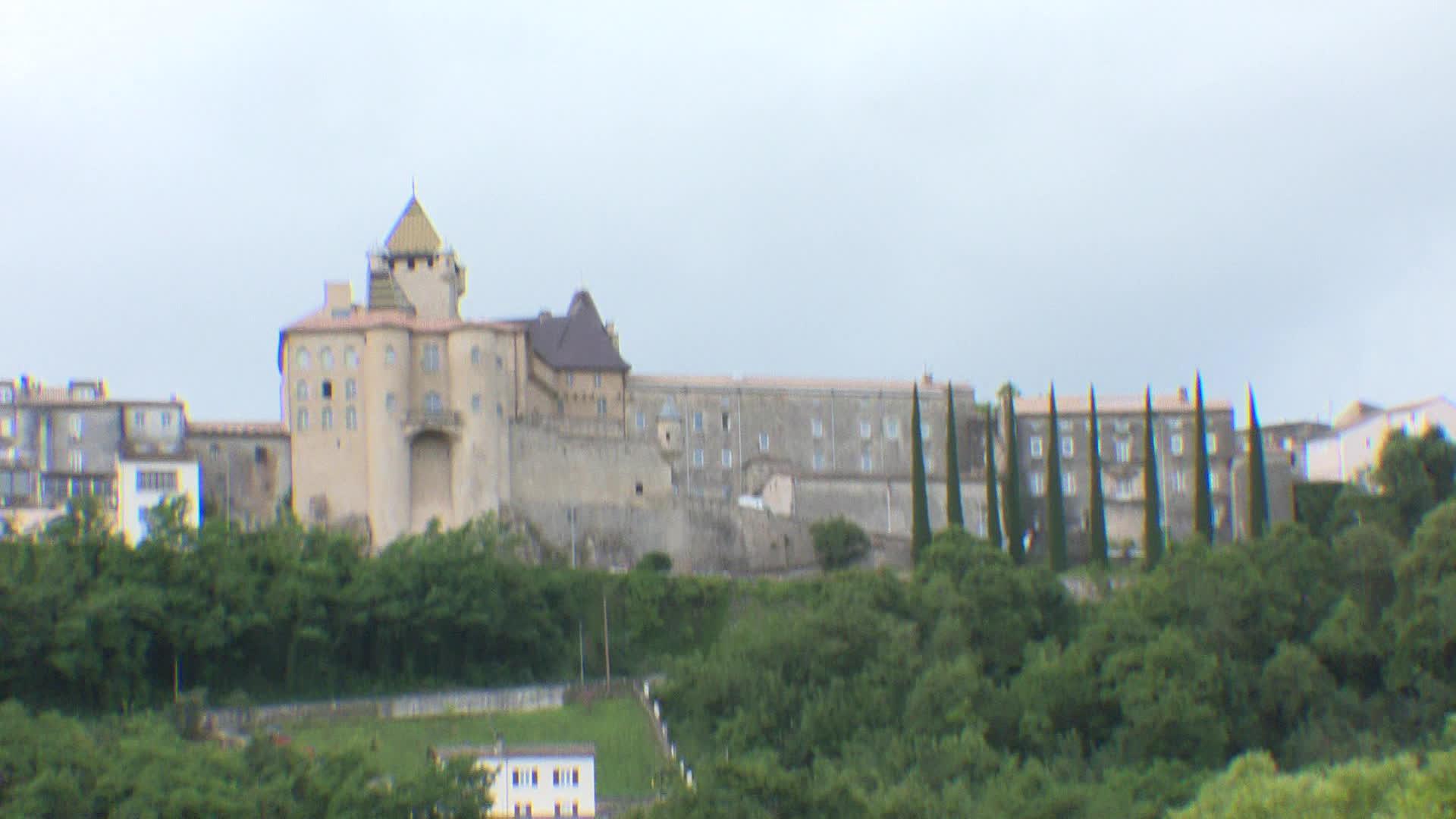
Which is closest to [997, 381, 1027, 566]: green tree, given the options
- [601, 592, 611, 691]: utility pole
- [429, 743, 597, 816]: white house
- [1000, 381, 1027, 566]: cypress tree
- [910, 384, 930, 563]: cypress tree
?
[1000, 381, 1027, 566]: cypress tree

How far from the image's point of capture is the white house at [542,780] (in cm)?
5172

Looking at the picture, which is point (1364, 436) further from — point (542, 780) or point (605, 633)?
Answer: point (542, 780)

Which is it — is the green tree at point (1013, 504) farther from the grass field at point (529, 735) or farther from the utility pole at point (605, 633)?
the grass field at point (529, 735)

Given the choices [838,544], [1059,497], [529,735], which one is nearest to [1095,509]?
[1059,497]

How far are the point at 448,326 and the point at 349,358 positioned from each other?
2877 mm

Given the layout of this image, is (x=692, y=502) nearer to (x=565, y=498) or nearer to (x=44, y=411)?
(x=565, y=498)

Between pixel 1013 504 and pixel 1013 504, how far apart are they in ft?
0.07

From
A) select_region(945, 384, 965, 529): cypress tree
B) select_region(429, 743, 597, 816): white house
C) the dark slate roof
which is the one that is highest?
the dark slate roof

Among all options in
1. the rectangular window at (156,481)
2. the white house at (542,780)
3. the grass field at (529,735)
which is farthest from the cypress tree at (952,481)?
the rectangular window at (156,481)

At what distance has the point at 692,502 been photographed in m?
72.6

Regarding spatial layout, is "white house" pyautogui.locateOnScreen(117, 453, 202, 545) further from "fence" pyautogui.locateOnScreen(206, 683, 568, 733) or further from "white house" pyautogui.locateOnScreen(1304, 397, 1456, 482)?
"white house" pyautogui.locateOnScreen(1304, 397, 1456, 482)

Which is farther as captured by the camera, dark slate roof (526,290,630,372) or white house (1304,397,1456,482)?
white house (1304,397,1456,482)

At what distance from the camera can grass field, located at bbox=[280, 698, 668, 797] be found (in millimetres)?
53812

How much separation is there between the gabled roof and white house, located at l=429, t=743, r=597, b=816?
24433mm
